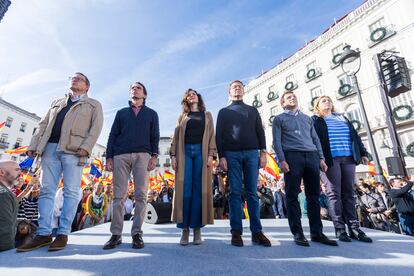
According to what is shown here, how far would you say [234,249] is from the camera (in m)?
2.05

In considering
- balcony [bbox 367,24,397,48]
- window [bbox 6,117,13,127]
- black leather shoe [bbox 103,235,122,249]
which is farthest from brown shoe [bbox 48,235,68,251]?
window [bbox 6,117,13,127]

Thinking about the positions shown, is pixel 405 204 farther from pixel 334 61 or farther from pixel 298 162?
pixel 334 61

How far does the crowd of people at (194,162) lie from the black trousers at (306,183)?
12mm

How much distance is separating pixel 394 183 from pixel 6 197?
26.2 ft


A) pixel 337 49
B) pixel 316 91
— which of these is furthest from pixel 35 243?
pixel 337 49

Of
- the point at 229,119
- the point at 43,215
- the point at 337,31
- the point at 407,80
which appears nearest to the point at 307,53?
the point at 337,31

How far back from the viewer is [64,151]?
2436 millimetres

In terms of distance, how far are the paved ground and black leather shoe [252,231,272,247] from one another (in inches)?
2.9

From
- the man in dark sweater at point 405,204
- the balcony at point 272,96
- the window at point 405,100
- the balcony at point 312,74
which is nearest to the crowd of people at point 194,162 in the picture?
the man in dark sweater at point 405,204

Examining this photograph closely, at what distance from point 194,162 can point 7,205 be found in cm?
209

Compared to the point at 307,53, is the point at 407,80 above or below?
below

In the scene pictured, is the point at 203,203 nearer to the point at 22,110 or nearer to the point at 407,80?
the point at 407,80

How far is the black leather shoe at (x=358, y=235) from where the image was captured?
2.43 metres

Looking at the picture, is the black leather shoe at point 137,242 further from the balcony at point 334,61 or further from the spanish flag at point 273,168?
the balcony at point 334,61
